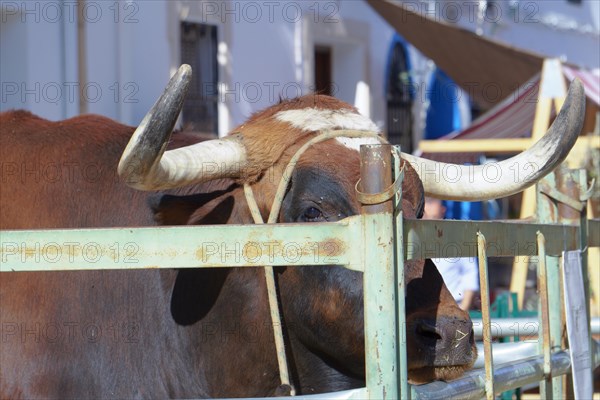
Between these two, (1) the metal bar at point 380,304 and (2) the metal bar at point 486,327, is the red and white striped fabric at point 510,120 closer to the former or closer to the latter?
(2) the metal bar at point 486,327

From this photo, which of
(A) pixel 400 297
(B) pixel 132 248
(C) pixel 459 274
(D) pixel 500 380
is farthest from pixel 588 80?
(B) pixel 132 248

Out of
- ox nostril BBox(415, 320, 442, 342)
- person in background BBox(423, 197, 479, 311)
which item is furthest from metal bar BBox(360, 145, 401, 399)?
person in background BBox(423, 197, 479, 311)

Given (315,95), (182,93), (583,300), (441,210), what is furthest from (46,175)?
(441,210)

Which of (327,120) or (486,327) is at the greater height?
(327,120)

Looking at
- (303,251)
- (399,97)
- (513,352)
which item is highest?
(399,97)

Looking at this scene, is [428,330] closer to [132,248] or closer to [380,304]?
[380,304]

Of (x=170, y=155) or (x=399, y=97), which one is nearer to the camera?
(x=170, y=155)

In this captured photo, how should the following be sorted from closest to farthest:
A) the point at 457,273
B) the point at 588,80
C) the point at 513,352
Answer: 1. the point at 513,352
2. the point at 457,273
3. the point at 588,80

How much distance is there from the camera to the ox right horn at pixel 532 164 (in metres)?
3.10

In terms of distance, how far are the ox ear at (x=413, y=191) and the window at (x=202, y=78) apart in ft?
16.9

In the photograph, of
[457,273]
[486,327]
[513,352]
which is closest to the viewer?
[486,327]

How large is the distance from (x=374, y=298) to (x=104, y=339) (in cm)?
123

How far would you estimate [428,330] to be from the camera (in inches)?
106

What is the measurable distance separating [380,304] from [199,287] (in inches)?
44.1
